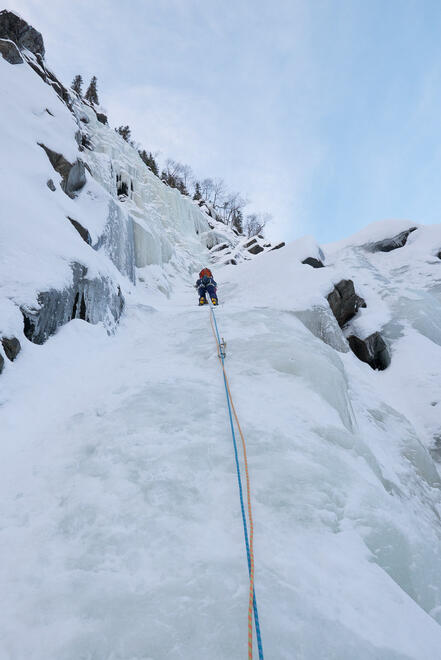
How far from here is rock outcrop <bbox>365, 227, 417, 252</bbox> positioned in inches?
552

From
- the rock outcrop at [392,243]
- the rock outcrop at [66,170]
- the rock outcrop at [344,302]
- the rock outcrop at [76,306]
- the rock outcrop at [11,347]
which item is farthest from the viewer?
the rock outcrop at [392,243]

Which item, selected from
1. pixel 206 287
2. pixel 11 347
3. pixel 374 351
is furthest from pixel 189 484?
pixel 206 287

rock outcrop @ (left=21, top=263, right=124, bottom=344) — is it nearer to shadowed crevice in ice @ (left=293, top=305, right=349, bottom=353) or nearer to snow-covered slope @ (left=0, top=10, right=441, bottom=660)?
snow-covered slope @ (left=0, top=10, right=441, bottom=660)

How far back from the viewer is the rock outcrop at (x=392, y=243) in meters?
14.0

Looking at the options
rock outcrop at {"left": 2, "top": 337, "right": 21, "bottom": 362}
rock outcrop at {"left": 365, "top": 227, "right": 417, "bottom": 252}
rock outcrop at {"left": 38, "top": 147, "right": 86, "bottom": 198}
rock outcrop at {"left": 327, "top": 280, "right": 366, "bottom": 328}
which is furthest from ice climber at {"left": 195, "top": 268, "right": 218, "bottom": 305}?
rock outcrop at {"left": 365, "top": 227, "right": 417, "bottom": 252}

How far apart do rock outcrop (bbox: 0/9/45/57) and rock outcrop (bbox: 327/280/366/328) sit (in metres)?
13.4

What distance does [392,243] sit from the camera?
14.1 meters

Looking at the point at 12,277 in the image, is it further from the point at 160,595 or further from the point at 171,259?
the point at 171,259

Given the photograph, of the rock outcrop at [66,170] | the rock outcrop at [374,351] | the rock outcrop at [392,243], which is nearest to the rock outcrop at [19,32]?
the rock outcrop at [66,170]

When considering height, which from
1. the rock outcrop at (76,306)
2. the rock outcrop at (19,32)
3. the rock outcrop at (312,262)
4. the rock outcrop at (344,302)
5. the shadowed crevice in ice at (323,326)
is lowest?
the rock outcrop at (76,306)

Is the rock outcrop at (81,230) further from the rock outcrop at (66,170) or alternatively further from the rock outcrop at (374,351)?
the rock outcrop at (374,351)

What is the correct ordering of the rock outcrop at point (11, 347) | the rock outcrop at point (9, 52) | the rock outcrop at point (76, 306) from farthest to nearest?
the rock outcrop at point (9, 52) < the rock outcrop at point (76, 306) < the rock outcrop at point (11, 347)

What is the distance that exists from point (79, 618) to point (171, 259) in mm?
14330

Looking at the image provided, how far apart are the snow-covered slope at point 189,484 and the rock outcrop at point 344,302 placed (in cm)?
238
